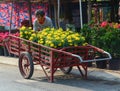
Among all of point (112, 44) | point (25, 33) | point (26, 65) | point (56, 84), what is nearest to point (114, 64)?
point (112, 44)

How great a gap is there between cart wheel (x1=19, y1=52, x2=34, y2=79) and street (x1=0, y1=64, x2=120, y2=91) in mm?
158

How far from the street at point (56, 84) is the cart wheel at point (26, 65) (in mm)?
158

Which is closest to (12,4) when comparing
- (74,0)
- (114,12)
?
(74,0)

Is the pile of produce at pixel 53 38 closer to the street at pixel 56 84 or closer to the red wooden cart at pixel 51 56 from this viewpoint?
the red wooden cart at pixel 51 56

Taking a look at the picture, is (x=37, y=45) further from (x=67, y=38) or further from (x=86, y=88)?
(x=86, y=88)

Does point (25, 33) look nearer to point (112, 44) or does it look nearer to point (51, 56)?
point (51, 56)

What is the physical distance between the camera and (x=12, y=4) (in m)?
18.1

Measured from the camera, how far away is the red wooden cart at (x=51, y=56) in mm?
9430

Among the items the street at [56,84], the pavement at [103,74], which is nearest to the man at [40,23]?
the street at [56,84]

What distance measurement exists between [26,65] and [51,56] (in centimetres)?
122

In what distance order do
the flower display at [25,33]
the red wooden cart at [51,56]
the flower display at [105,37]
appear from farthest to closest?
the flower display at [105,37] < the flower display at [25,33] < the red wooden cart at [51,56]

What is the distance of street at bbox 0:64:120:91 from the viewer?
9125 mm

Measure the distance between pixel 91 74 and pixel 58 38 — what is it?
1607mm

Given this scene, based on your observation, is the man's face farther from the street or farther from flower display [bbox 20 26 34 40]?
the street
